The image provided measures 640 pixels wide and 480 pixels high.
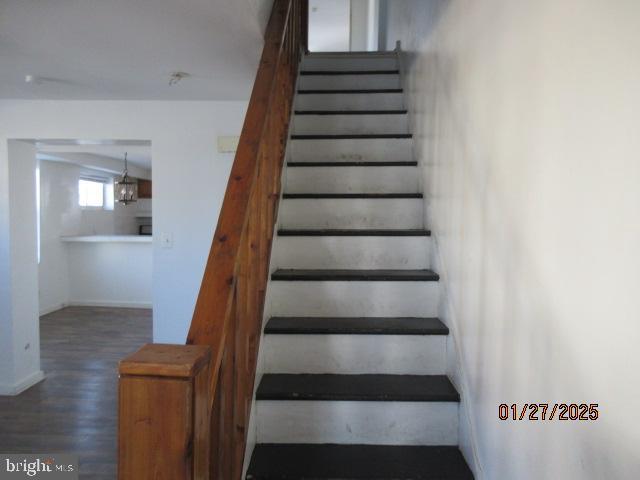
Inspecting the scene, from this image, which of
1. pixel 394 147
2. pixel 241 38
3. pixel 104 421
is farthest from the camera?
pixel 104 421

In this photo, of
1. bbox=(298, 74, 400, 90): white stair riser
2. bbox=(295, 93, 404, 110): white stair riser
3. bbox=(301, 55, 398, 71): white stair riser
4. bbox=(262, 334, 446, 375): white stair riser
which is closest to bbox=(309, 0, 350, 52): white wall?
bbox=(301, 55, 398, 71): white stair riser

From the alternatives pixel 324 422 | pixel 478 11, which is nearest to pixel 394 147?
pixel 478 11

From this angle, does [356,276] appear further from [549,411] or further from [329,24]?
[329,24]

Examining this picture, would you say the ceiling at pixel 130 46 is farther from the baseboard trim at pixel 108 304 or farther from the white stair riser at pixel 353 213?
the baseboard trim at pixel 108 304

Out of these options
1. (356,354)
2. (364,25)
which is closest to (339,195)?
(356,354)

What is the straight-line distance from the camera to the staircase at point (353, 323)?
56.2 inches

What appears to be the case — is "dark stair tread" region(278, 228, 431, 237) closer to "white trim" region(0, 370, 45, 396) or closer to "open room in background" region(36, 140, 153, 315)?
"white trim" region(0, 370, 45, 396)

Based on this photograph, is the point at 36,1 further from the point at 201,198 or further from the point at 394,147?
the point at 394,147

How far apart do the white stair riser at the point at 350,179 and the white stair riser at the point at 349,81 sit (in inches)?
42.7

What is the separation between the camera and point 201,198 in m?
3.11

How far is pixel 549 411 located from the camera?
903mm

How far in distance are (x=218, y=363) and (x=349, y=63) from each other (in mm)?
3162

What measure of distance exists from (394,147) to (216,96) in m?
1.39

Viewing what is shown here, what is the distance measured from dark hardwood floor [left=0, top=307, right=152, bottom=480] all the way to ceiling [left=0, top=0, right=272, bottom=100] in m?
2.33
